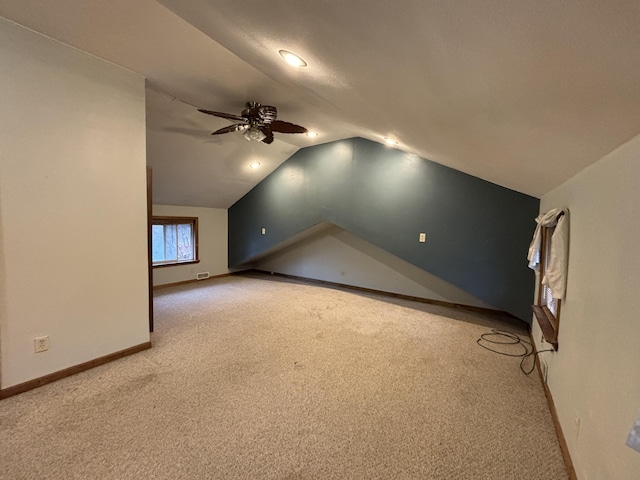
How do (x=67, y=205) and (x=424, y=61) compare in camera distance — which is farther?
(x=67, y=205)

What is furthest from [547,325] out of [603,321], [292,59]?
[292,59]

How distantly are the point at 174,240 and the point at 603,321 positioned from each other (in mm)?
5857

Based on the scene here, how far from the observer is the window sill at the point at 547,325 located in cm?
199

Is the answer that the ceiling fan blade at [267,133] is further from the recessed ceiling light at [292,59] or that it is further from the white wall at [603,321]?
the white wall at [603,321]

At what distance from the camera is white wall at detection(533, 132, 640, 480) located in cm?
98

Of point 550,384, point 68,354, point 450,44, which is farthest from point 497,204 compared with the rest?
point 68,354

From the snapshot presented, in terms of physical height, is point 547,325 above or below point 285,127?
below

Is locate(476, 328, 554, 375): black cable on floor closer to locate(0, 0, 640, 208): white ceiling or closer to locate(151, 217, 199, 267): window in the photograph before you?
locate(0, 0, 640, 208): white ceiling

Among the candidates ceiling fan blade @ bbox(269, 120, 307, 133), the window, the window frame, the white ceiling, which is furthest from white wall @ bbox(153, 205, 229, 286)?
the window frame

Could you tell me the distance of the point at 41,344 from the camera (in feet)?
7.08

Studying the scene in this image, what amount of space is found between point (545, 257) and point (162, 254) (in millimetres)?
5630

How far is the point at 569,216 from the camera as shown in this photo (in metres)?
1.86

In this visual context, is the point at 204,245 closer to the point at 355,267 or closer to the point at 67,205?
the point at 355,267

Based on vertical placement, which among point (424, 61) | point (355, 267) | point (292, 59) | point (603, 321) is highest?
point (292, 59)
